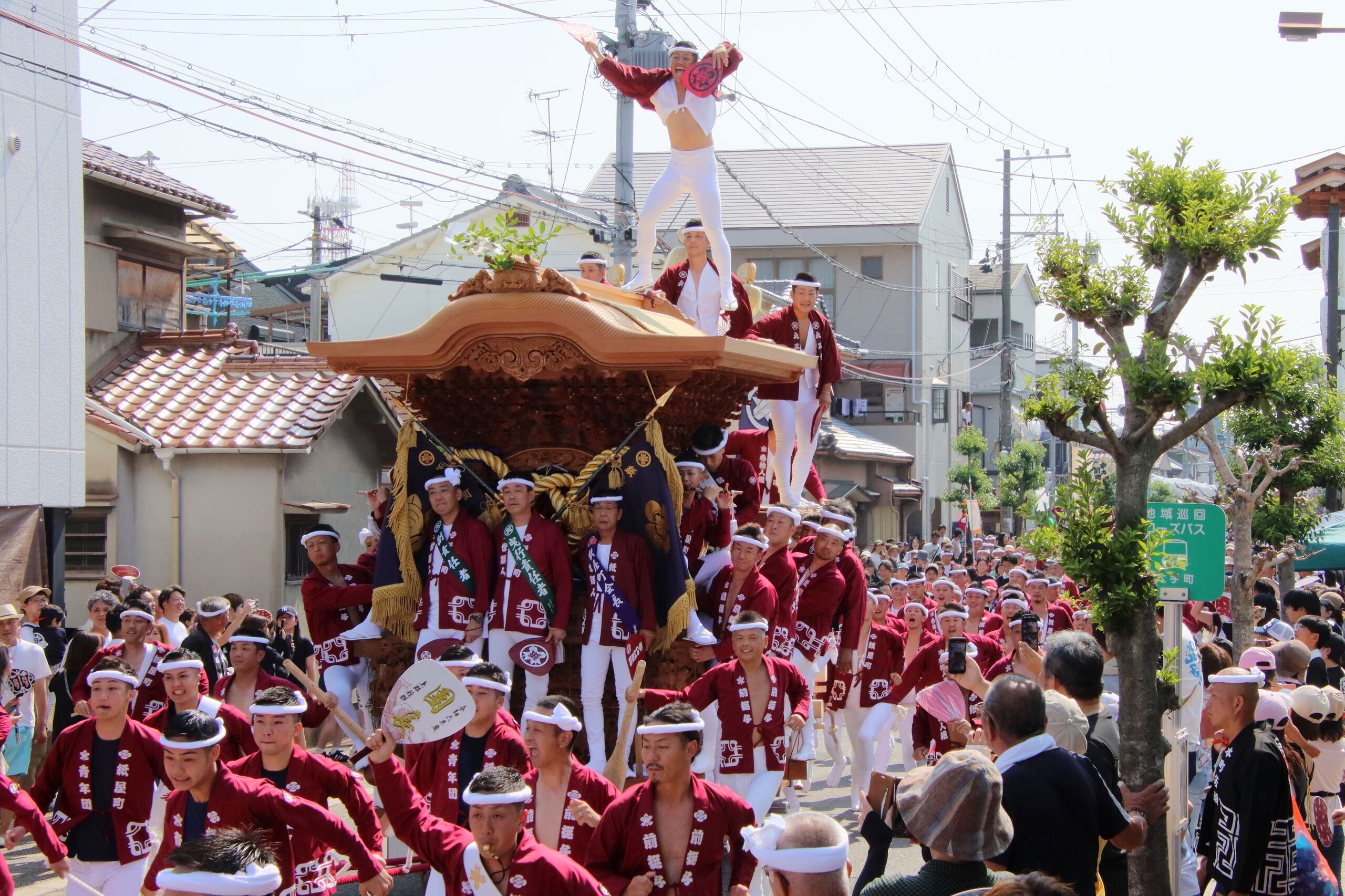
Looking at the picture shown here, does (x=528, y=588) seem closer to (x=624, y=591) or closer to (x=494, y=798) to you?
(x=624, y=591)

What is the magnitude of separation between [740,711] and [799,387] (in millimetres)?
4713

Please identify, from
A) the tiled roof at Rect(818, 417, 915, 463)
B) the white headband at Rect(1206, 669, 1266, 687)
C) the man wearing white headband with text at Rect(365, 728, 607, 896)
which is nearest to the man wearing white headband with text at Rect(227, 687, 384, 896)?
the man wearing white headband with text at Rect(365, 728, 607, 896)

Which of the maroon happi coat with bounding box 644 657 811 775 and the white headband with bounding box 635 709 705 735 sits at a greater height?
the white headband with bounding box 635 709 705 735

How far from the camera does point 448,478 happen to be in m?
8.61

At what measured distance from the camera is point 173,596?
10648mm

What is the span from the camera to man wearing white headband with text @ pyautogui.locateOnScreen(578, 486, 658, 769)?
26.7 feet

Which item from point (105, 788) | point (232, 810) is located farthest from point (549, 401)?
point (232, 810)

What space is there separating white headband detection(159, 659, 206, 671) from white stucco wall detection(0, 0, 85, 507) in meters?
7.73

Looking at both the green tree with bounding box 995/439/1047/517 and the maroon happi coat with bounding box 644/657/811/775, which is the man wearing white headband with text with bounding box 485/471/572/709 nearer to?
the maroon happi coat with bounding box 644/657/811/775

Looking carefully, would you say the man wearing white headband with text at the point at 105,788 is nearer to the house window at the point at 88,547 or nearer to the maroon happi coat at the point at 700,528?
the maroon happi coat at the point at 700,528

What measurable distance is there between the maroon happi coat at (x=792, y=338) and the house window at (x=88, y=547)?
932 cm

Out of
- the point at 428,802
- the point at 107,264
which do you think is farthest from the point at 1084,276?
the point at 107,264

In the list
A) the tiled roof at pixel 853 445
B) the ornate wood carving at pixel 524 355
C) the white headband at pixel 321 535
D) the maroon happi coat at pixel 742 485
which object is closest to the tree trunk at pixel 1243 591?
the maroon happi coat at pixel 742 485

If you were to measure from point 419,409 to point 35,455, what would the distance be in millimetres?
6562
